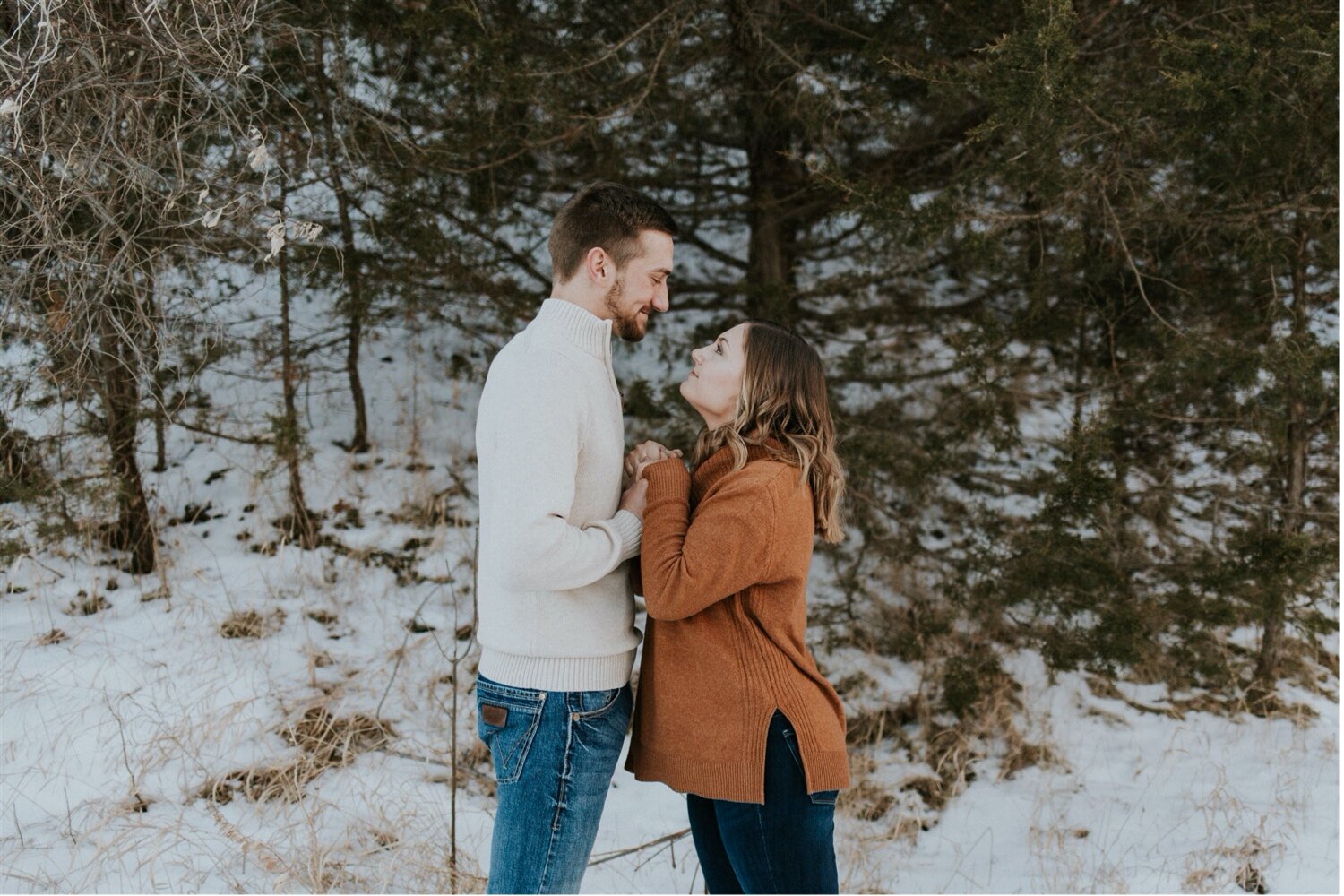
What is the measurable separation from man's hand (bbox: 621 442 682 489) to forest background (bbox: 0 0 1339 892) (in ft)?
4.40

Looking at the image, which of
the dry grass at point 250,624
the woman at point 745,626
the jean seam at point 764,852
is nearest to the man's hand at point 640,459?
the woman at point 745,626

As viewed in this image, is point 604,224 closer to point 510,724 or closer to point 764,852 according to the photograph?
point 510,724

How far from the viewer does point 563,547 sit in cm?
189

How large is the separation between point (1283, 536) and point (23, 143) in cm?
515

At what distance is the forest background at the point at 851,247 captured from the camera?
3.30 metres

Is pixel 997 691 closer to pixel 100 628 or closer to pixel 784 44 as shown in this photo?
pixel 784 44

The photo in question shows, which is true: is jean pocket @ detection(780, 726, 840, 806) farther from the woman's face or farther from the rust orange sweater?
the woman's face

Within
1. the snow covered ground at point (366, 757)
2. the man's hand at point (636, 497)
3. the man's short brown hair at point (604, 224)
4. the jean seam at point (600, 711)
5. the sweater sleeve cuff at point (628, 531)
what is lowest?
the snow covered ground at point (366, 757)

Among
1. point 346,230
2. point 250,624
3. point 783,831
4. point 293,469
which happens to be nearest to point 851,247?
point 346,230

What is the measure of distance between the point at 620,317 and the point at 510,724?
38.0 inches

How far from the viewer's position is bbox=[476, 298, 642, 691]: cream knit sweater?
1.91 metres

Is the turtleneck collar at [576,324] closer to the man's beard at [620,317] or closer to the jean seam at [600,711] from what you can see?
the man's beard at [620,317]

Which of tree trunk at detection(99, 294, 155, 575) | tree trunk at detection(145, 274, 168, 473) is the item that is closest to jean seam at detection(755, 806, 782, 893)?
tree trunk at detection(145, 274, 168, 473)

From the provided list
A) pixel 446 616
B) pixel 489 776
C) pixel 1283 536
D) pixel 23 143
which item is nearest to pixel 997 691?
pixel 1283 536
